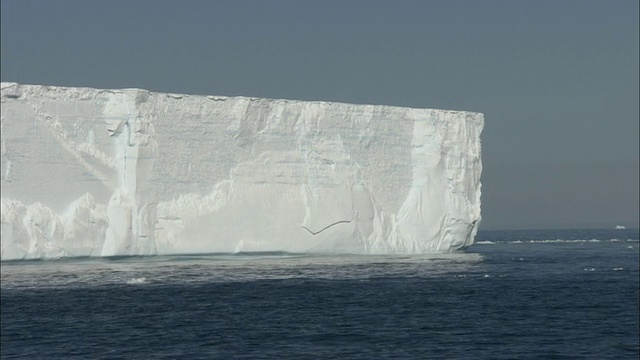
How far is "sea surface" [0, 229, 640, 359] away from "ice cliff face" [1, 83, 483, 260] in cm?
87

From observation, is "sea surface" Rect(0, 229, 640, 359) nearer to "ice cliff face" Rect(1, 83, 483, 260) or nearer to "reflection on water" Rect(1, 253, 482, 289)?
"reflection on water" Rect(1, 253, 482, 289)

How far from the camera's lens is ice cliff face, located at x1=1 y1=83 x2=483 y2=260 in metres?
23.3

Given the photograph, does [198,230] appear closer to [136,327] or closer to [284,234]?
[284,234]

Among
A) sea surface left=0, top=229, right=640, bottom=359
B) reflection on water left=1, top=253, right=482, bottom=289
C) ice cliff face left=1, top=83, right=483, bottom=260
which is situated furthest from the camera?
ice cliff face left=1, top=83, right=483, bottom=260

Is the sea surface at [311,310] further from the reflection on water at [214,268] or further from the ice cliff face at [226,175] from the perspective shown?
the ice cliff face at [226,175]

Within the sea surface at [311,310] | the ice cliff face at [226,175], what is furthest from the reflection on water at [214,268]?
the ice cliff face at [226,175]

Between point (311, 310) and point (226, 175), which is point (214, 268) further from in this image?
point (311, 310)

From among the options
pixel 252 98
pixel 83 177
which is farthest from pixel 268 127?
pixel 83 177

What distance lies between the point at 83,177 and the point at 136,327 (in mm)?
9995

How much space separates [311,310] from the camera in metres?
16.8

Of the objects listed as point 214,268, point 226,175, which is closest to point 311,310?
point 214,268

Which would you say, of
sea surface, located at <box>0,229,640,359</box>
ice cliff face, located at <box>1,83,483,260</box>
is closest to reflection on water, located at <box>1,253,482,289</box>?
sea surface, located at <box>0,229,640,359</box>

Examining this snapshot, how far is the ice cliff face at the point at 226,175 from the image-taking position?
23.3 m

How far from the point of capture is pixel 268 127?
26.5 m
